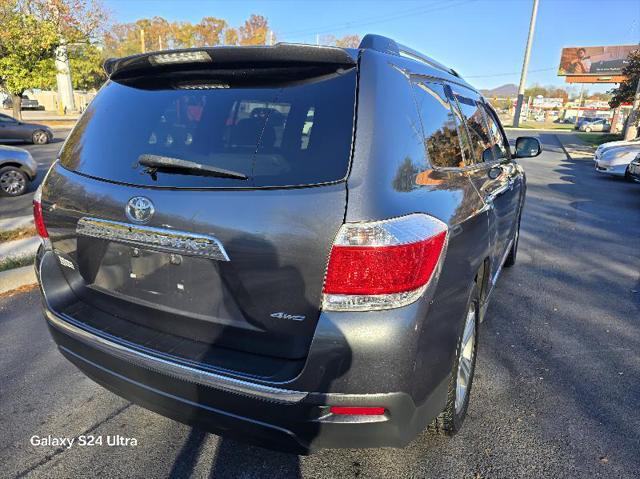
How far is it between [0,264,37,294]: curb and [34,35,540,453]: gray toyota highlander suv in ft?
8.27

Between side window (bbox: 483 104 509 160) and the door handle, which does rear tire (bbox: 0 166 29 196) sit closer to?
side window (bbox: 483 104 509 160)

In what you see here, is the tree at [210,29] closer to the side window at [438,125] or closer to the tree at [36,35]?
the tree at [36,35]

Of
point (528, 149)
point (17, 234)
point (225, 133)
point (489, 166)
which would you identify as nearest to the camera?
point (225, 133)

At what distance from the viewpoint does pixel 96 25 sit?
2433cm

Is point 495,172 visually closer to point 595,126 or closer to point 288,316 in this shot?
point 288,316

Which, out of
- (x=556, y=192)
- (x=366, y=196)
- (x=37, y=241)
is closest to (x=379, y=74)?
(x=366, y=196)

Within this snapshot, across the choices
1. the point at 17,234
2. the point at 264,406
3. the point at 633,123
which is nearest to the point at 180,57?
the point at 264,406

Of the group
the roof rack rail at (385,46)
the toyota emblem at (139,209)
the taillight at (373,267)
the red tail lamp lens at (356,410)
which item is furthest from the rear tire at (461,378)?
the toyota emblem at (139,209)

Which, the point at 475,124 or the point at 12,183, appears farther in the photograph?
the point at 12,183

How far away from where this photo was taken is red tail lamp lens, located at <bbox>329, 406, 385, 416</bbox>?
1.65m

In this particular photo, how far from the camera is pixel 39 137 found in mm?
17516

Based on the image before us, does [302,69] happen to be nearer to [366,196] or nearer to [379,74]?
[379,74]

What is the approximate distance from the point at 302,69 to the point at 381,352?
1197mm

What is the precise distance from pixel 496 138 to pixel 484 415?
2.28 meters
